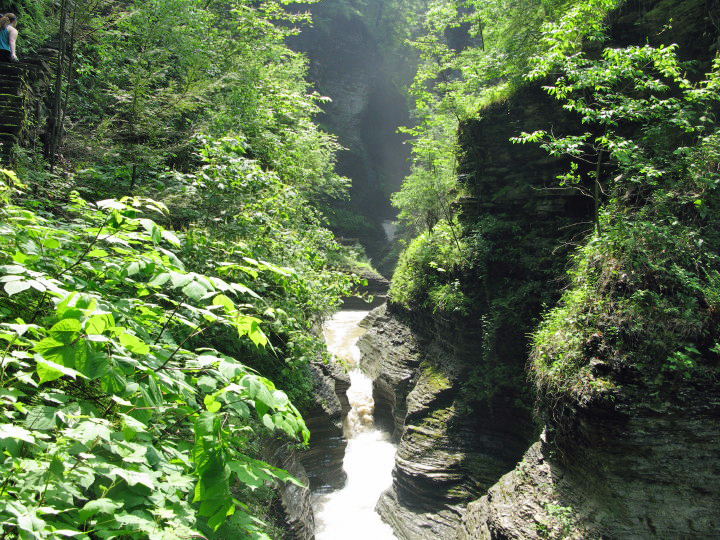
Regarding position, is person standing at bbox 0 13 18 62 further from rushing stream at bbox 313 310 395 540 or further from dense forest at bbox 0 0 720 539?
rushing stream at bbox 313 310 395 540

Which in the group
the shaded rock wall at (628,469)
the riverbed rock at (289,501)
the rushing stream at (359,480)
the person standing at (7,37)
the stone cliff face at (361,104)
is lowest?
the rushing stream at (359,480)

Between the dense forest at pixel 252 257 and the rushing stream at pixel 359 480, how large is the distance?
2897 mm

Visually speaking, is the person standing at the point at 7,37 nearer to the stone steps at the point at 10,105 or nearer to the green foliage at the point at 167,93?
the stone steps at the point at 10,105

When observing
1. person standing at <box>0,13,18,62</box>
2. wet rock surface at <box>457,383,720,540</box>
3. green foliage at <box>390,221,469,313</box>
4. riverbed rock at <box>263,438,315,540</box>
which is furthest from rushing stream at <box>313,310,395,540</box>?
person standing at <box>0,13,18,62</box>

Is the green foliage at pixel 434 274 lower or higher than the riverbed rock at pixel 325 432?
higher

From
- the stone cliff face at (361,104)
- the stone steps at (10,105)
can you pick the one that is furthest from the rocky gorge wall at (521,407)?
the stone cliff face at (361,104)

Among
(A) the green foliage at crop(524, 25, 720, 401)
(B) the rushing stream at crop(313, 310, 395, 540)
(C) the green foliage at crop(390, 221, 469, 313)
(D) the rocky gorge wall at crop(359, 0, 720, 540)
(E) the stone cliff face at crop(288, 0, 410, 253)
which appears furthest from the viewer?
(E) the stone cliff face at crop(288, 0, 410, 253)

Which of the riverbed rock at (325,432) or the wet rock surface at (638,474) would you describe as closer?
the wet rock surface at (638,474)

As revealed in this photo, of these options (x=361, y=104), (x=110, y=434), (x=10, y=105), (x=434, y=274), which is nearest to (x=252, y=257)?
(x=110, y=434)

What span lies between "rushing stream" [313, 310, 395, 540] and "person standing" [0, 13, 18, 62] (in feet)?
22.5

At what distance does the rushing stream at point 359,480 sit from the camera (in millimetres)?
10320

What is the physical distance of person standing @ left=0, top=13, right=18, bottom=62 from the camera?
6.07m

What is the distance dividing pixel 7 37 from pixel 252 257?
5506 millimetres

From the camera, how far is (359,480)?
1218cm
